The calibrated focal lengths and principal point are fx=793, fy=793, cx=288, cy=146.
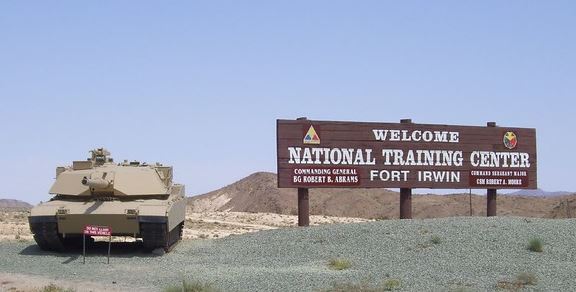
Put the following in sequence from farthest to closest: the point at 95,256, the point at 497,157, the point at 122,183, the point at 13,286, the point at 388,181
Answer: the point at 497,157 → the point at 388,181 → the point at 122,183 → the point at 95,256 → the point at 13,286

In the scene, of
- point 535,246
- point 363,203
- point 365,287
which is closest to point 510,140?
point 535,246

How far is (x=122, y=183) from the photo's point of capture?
2081 centimetres

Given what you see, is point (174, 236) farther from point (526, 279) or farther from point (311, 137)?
point (526, 279)

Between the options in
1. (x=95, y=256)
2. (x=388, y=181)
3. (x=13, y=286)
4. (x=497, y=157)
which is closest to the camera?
(x=13, y=286)

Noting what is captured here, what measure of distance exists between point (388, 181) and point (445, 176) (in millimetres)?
2219

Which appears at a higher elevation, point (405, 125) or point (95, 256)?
point (405, 125)

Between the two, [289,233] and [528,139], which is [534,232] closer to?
[289,233]

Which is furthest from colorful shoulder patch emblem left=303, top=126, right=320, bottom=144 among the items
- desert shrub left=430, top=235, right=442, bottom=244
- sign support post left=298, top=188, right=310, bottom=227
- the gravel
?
desert shrub left=430, top=235, right=442, bottom=244

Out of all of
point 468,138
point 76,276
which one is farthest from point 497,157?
point 76,276

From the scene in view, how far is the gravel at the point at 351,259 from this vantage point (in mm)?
13867

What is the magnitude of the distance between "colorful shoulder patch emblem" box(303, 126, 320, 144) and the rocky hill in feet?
93.2

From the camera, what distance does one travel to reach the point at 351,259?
17234 mm

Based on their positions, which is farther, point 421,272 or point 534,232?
point 534,232

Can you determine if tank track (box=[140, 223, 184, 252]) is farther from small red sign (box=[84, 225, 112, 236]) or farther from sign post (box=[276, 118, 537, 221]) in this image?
sign post (box=[276, 118, 537, 221])
